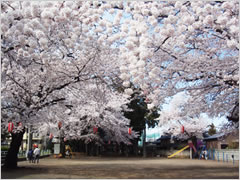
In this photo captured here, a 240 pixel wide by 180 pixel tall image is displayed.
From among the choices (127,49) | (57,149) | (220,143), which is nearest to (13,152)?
(127,49)

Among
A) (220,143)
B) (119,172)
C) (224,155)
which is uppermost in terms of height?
(220,143)

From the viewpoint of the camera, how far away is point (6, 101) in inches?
421

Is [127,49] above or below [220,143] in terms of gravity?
above

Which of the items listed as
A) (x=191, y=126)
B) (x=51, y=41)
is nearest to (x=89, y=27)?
(x=51, y=41)

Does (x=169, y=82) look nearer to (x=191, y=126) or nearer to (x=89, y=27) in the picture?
(x=89, y=27)

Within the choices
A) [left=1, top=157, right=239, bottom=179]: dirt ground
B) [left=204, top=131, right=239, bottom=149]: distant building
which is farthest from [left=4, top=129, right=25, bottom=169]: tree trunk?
[left=204, top=131, right=239, bottom=149]: distant building

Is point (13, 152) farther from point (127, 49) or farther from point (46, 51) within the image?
point (127, 49)

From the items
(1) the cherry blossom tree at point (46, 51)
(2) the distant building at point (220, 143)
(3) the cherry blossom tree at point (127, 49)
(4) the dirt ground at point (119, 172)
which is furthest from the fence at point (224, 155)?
(1) the cherry blossom tree at point (46, 51)

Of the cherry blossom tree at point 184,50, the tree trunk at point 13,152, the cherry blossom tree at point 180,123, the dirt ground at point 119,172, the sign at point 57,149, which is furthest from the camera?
the cherry blossom tree at point 180,123

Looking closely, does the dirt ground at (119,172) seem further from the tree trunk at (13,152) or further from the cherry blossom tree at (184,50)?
the cherry blossom tree at (184,50)

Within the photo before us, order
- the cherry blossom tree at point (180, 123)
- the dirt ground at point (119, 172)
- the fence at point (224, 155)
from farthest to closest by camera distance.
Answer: the cherry blossom tree at point (180, 123), the fence at point (224, 155), the dirt ground at point (119, 172)

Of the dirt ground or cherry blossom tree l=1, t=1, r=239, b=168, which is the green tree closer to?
the dirt ground

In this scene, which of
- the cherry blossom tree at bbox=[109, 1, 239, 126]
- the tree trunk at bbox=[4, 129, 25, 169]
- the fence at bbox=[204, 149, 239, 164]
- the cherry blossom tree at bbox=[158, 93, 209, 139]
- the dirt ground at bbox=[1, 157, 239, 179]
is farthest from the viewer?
the cherry blossom tree at bbox=[158, 93, 209, 139]

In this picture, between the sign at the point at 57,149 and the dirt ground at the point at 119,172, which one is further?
the sign at the point at 57,149
